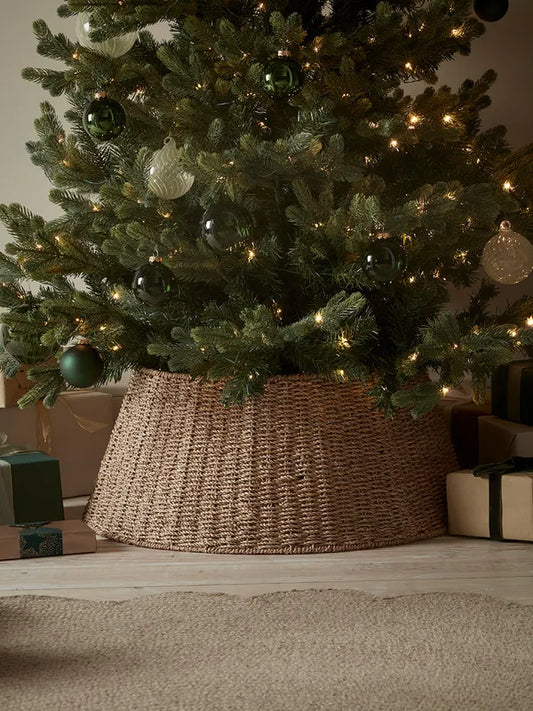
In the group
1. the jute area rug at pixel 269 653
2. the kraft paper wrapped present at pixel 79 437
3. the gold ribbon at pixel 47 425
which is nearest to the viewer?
the jute area rug at pixel 269 653

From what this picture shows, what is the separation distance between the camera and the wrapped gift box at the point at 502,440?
2.03 metres

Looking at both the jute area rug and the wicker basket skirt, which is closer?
the jute area rug

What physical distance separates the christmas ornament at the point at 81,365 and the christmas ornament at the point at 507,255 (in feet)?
2.59

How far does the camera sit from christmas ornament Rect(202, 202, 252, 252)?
171cm

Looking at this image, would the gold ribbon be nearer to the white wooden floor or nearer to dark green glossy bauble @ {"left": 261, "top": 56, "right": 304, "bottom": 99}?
the white wooden floor

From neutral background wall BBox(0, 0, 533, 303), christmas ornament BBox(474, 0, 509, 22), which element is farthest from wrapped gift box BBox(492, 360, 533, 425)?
christmas ornament BBox(474, 0, 509, 22)

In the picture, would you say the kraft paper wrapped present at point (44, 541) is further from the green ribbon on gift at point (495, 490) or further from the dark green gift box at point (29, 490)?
the green ribbon on gift at point (495, 490)

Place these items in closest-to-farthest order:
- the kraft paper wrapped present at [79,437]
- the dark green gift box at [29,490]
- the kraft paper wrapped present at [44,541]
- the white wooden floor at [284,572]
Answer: the white wooden floor at [284,572]
the kraft paper wrapped present at [44,541]
the dark green gift box at [29,490]
the kraft paper wrapped present at [79,437]

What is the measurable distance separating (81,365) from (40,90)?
105cm

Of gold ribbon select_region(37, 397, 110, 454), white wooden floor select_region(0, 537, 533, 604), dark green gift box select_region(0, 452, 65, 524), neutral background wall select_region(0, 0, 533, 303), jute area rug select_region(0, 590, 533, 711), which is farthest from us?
neutral background wall select_region(0, 0, 533, 303)

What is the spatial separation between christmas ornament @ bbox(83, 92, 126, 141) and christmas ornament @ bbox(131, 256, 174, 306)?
25 cm

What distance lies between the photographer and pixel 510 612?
1464 millimetres

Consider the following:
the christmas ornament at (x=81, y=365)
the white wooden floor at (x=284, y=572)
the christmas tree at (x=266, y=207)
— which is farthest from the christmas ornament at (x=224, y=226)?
the white wooden floor at (x=284, y=572)

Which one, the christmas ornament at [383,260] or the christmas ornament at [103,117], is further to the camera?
the christmas ornament at [103,117]
